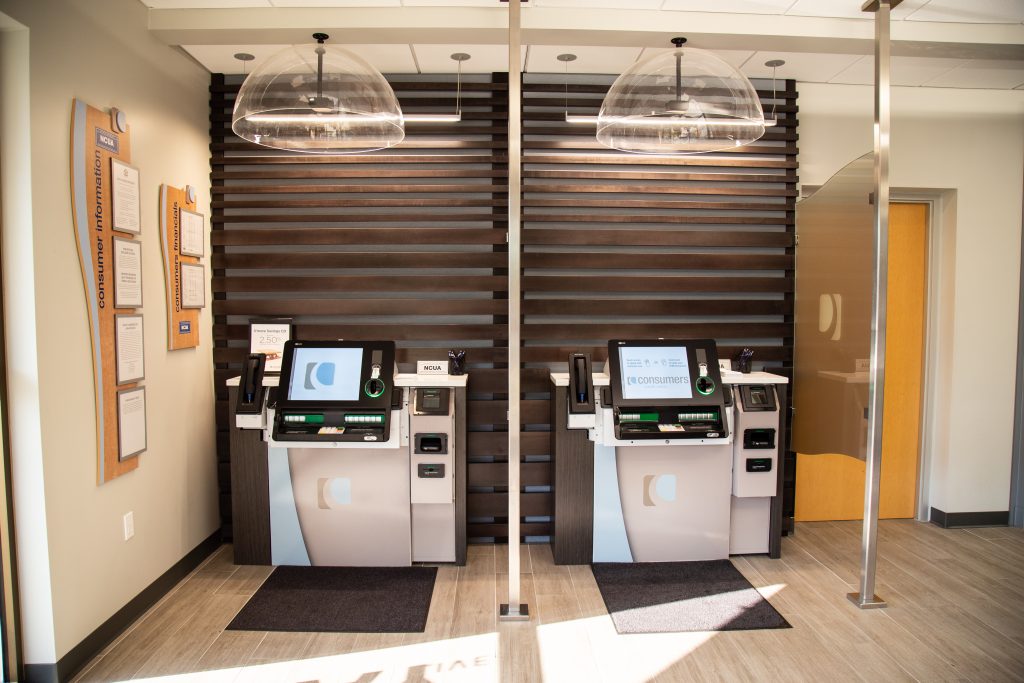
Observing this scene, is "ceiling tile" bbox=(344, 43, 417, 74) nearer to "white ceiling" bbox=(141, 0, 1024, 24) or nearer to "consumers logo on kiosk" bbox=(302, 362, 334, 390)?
"white ceiling" bbox=(141, 0, 1024, 24)

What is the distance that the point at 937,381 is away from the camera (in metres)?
5.01

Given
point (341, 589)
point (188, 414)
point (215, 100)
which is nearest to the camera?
point (341, 589)

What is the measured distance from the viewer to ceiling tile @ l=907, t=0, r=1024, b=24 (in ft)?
11.7

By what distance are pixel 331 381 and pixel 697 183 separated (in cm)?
291

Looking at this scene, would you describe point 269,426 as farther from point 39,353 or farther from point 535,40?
point 535,40

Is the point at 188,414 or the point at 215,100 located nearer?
the point at 188,414

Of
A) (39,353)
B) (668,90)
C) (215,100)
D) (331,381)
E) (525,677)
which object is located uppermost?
(215,100)

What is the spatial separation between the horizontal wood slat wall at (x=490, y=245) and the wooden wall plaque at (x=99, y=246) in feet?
3.99

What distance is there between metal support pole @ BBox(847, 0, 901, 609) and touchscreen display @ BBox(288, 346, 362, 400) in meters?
2.87

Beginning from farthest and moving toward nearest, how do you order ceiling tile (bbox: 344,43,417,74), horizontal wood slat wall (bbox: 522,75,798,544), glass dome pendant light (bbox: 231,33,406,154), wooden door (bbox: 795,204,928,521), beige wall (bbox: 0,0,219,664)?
1. wooden door (bbox: 795,204,928,521)
2. horizontal wood slat wall (bbox: 522,75,798,544)
3. ceiling tile (bbox: 344,43,417,74)
4. beige wall (bbox: 0,0,219,664)
5. glass dome pendant light (bbox: 231,33,406,154)

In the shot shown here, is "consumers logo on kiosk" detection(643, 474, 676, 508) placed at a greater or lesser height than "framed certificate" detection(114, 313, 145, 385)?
lesser

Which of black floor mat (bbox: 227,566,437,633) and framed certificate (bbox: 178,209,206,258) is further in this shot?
framed certificate (bbox: 178,209,206,258)

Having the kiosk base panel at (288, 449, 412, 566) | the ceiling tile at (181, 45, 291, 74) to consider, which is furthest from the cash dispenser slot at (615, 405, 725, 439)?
the ceiling tile at (181, 45, 291, 74)

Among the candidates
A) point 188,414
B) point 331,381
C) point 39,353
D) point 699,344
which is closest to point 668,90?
point 699,344
